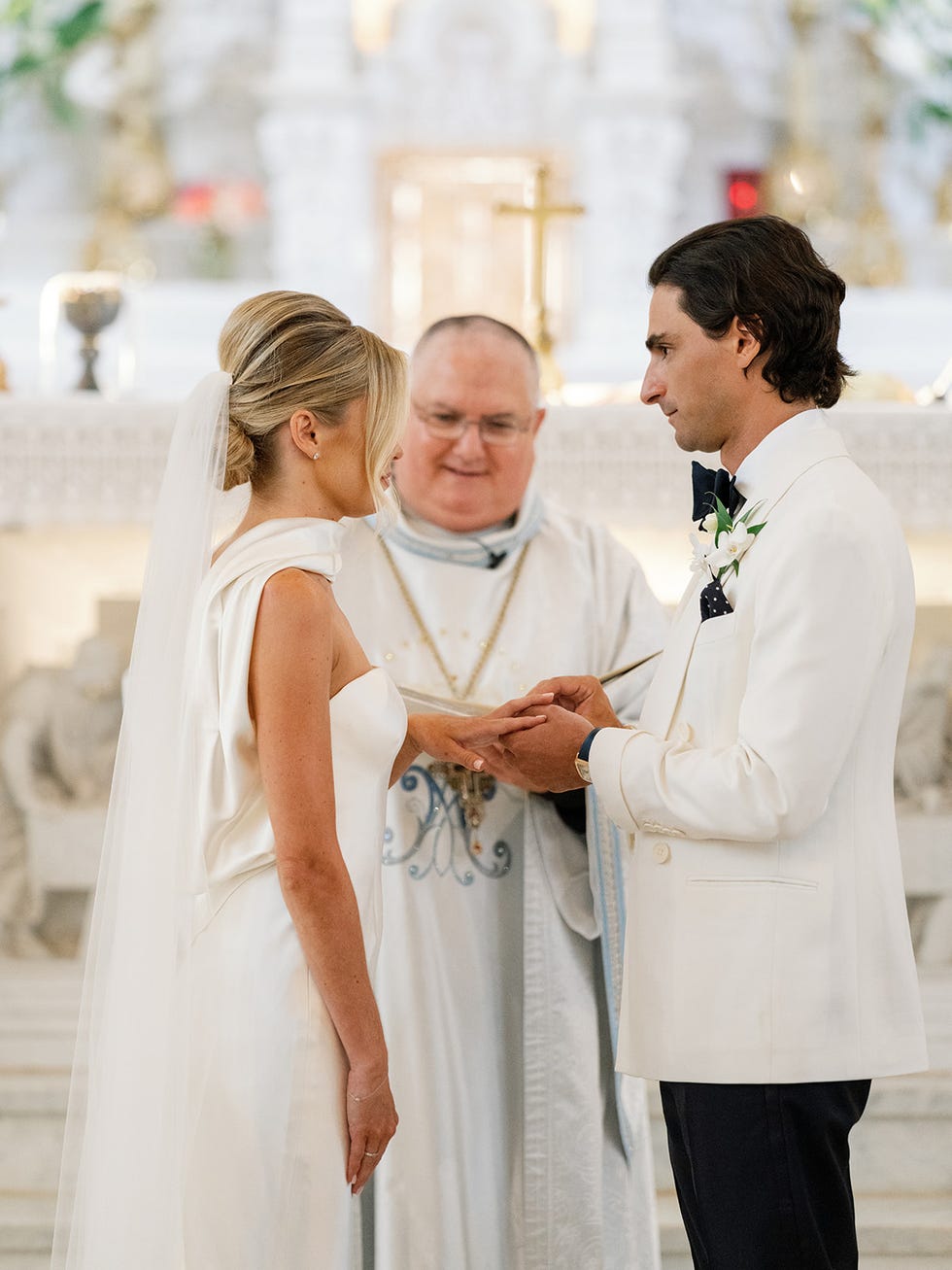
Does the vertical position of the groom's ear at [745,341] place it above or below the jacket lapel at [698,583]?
above

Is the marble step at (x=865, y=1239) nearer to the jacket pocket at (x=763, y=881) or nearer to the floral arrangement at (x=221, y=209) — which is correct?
the jacket pocket at (x=763, y=881)

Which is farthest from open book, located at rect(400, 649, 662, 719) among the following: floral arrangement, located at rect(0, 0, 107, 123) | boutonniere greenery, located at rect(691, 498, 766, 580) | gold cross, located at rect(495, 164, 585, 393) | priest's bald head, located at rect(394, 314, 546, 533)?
floral arrangement, located at rect(0, 0, 107, 123)

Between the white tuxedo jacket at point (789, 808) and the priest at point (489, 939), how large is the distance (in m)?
0.72

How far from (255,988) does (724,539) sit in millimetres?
888

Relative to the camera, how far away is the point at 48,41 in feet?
20.8

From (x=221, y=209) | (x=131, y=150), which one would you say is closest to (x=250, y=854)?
(x=221, y=209)

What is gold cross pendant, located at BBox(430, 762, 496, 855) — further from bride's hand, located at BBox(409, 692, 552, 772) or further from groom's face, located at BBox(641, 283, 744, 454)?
groom's face, located at BBox(641, 283, 744, 454)

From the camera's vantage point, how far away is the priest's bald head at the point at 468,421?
3.00 metres

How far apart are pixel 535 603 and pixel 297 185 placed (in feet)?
12.1

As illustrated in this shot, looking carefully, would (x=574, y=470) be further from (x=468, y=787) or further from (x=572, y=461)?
(x=468, y=787)

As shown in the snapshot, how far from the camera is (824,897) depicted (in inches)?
79.0

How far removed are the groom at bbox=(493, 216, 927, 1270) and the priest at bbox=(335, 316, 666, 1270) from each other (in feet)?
2.24

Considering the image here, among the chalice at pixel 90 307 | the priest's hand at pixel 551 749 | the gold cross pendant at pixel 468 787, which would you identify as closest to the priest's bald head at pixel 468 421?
the gold cross pendant at pixel 468 787

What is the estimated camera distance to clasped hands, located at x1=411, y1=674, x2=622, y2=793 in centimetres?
239
